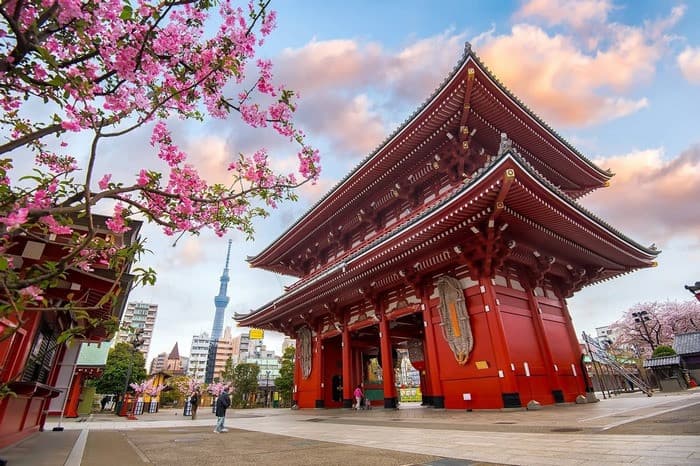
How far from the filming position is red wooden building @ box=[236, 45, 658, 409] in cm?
965

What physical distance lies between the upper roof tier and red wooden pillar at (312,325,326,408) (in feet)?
20.0

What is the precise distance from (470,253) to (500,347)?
9.55 feet

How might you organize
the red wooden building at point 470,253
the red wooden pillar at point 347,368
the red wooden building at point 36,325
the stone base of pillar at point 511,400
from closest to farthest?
the red wooden building at point 36,325 → the stone base of pillar at point 511,400 → the red wooden building at point 470,253 → the red wooden pillar at point 347,368

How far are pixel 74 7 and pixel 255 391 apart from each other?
4126 centimetres

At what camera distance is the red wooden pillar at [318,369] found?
1720cm

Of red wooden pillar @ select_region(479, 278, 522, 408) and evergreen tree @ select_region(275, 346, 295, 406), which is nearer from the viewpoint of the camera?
red wooden pillar @ select_region(479, 278, 522, 408)

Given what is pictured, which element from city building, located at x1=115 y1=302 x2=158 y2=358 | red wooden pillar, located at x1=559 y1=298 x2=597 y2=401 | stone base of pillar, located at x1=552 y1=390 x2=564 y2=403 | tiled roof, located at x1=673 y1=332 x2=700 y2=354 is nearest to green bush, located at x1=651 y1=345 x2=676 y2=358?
tiled roof, located at x1=673 y1=332 x2=700 y2=354

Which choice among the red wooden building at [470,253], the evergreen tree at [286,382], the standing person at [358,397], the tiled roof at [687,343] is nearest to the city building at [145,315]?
the evergreen tree at [286,382]

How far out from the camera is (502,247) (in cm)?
1030

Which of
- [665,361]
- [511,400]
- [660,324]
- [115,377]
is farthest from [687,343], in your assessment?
[115,377]

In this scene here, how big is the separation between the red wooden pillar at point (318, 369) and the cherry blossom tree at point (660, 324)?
3130 cm

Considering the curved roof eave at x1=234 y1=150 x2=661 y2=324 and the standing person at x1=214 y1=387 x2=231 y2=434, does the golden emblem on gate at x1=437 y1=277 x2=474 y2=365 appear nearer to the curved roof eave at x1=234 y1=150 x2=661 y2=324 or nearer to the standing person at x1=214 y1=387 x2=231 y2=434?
the curved roof eave at x1=234 y1=150 x2=661 y2=324

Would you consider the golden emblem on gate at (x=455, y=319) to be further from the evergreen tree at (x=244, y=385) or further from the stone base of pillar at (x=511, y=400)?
the evergreen tree at (x=244, y=385)

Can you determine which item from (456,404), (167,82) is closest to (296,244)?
(456,404)
